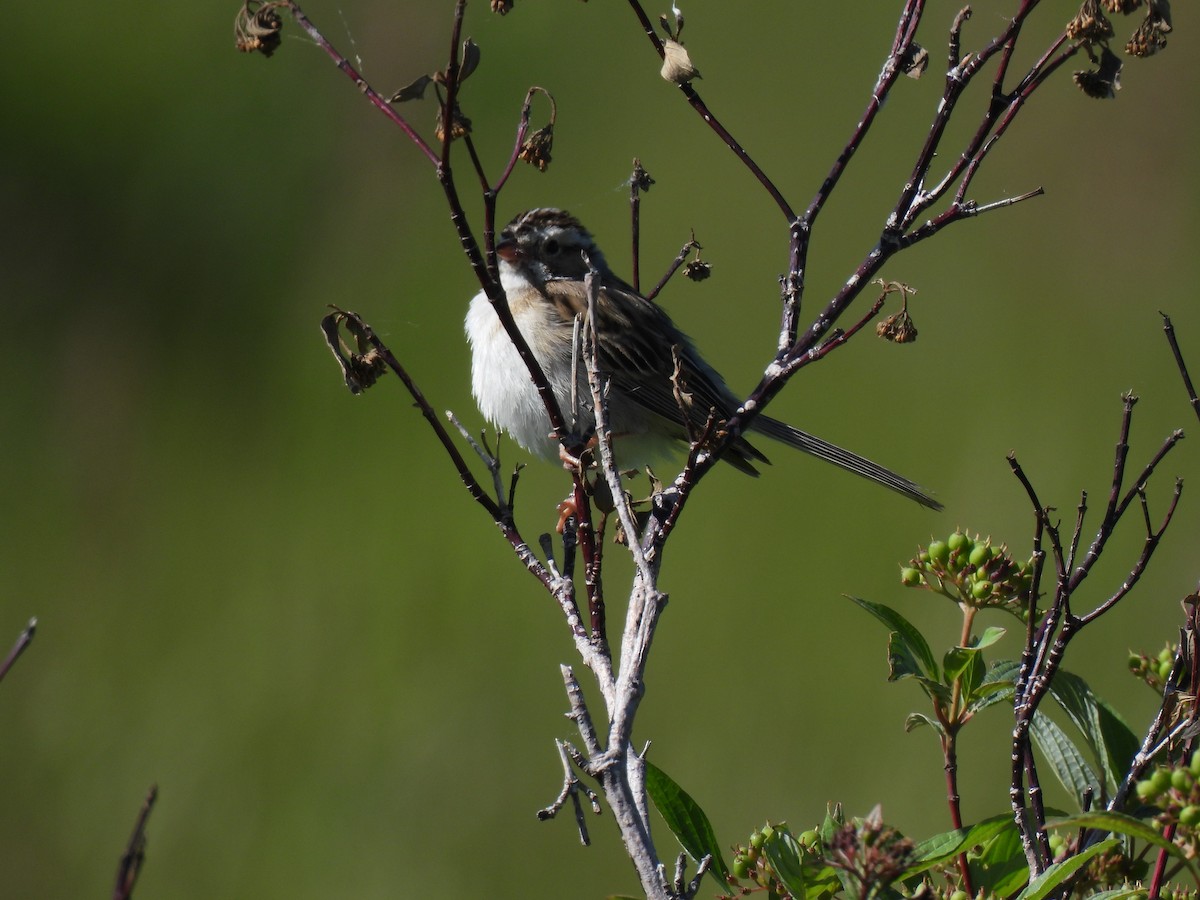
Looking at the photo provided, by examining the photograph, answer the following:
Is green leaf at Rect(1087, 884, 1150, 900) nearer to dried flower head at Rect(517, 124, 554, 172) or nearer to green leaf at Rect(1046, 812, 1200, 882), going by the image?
green leaf at Rect(1046, 812, 1200, 882)

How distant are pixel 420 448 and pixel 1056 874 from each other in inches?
174

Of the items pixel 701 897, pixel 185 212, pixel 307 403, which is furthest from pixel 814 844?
pixel 185 212

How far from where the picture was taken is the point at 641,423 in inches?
147

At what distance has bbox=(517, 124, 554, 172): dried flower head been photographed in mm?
1986

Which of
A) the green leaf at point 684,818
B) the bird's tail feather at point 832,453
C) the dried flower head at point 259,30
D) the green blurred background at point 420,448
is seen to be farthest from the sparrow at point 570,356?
the green leaf at point 684,818

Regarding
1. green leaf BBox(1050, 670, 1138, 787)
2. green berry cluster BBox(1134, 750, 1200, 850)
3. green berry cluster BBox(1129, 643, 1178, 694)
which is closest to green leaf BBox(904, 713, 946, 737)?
green leaf BBox(1050, 670, 1138, 787)

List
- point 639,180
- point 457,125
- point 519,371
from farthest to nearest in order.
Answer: point 519,371 → point 639,180 → point 457,125

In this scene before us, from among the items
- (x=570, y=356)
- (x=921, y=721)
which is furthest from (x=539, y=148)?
(x=570, y=356)

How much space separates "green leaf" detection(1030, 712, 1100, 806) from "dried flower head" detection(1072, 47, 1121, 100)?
2.78 ft

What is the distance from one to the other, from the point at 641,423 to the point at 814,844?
2317 millimetres

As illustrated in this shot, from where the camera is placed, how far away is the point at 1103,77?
1.76m

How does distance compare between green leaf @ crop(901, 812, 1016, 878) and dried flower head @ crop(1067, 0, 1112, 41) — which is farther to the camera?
dried flower head @ crop(1067, 0, 1112, 41)

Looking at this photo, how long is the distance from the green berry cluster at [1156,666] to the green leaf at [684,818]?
589 mm

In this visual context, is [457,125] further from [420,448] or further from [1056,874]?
[420,448]
